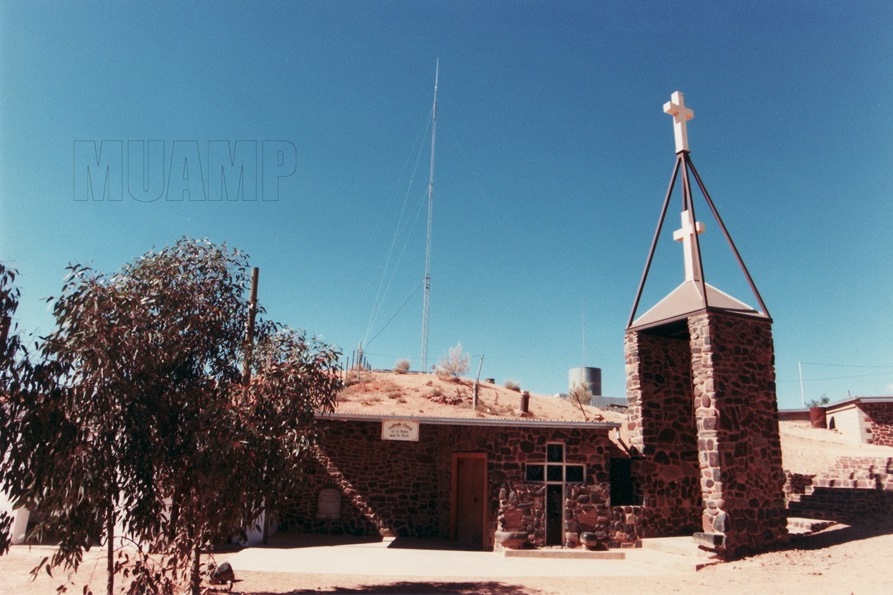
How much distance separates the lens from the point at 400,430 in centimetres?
1488

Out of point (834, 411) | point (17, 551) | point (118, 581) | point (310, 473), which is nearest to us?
point (118, 581)

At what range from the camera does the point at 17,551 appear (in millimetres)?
13148

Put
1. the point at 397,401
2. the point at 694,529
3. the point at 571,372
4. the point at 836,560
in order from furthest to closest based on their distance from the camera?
the point at 571,372, the point at 397,401, the point at 694,529, the point at 836,560

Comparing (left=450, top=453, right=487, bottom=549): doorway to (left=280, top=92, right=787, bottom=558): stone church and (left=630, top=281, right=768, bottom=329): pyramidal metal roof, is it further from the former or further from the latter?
(left=630, top=281, right=768, bottom=329): pyramidal metal roof

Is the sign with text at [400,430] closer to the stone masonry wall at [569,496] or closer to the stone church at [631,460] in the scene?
the stone church at [631,460]

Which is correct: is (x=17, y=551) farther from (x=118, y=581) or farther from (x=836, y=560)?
(x=836, y=560)

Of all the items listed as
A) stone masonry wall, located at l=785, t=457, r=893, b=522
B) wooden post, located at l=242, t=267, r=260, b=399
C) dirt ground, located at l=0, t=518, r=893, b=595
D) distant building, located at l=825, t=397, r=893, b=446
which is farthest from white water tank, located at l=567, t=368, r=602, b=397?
wooden post, located at l=242, t=267, r=260, b=399

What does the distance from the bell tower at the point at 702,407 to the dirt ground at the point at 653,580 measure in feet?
3.47

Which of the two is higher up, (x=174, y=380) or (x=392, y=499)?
(x=174, y=380)

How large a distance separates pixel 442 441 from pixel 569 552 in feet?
14.2

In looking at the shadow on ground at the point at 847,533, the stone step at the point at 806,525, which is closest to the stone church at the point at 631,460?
the shadow on ground at the point at 847,533

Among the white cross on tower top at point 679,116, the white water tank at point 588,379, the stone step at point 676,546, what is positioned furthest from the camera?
the white water tank at point 588,379

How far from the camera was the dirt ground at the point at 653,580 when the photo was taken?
982 cm

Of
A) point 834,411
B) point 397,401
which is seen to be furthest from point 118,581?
point 834,411
